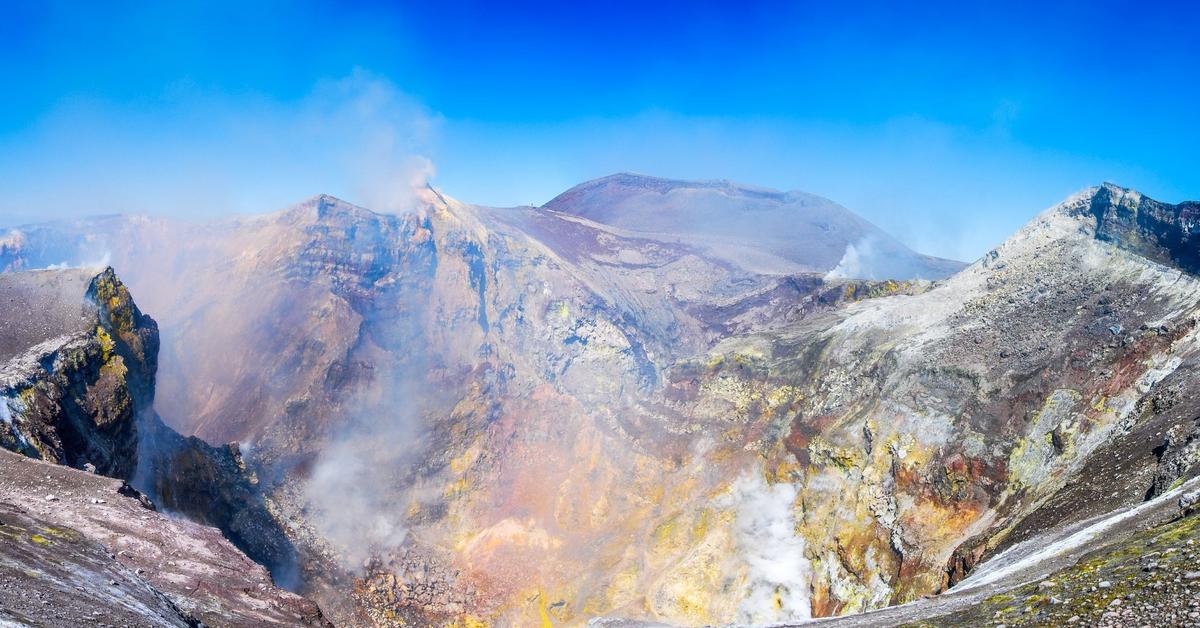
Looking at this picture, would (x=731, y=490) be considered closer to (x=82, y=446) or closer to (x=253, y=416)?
(x=82, y=446)

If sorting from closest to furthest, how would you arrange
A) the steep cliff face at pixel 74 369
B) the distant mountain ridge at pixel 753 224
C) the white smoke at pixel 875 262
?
the steep cliff face at pixel 74 369, the white smoke at pixel 875 262, the distant mountain ridge at pixel 753 224

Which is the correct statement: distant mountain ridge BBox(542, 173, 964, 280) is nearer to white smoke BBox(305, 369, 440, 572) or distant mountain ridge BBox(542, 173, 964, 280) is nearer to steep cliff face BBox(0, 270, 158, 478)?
white smoke BBox(305, 369, 440, 572)

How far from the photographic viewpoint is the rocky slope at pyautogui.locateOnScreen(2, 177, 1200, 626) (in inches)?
1444

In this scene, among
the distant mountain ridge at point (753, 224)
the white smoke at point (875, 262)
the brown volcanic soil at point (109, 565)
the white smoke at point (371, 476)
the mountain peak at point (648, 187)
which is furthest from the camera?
the mountain peak at point (648, 187)

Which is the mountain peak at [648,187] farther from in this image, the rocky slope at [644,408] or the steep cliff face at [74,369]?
the steep cliff face at [74,369]

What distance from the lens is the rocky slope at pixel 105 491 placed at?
1426 centimetres

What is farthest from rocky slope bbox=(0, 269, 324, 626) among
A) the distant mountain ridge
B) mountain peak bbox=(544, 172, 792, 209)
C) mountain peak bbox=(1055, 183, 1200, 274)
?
mountain peak bbox=(544, 172, 792, 209)

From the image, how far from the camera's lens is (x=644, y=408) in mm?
70250

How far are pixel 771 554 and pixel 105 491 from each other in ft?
121

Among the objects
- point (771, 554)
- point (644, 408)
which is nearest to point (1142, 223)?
point (771, 554)

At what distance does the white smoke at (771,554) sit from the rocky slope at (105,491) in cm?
2947

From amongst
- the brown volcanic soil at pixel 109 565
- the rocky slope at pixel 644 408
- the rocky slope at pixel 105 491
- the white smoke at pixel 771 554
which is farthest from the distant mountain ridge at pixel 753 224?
the brown volcanic soil at pixel 109 565

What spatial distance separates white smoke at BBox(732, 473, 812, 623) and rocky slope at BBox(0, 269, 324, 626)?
96.7 ft

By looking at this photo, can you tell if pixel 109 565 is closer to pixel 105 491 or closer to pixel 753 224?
pixel 105 491
